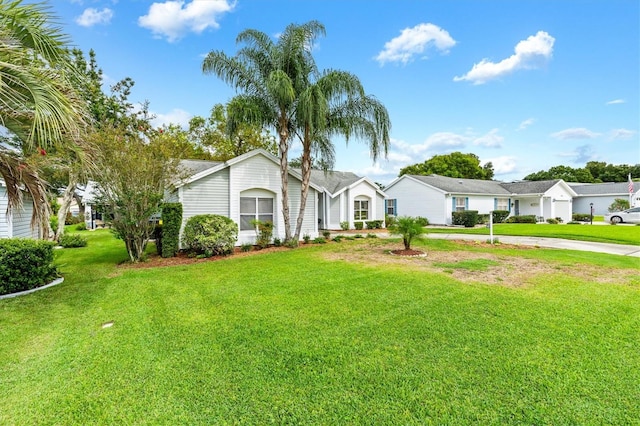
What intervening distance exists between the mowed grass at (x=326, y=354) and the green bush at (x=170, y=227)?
3850 mm

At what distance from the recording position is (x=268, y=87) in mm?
11133

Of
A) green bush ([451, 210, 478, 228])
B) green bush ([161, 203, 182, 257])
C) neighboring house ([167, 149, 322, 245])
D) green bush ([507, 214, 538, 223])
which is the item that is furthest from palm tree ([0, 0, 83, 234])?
green bush ([507, 214, 538, 223])

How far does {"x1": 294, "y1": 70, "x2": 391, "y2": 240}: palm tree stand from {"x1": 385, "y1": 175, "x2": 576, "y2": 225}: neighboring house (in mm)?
13425

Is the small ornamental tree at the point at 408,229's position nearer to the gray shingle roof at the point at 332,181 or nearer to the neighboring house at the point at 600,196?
the gray shingle roof at the point at 332,181

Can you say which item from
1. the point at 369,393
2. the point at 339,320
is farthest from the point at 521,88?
the point at 369,393

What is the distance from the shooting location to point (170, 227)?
10430 millimetres

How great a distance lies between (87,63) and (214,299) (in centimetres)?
2288

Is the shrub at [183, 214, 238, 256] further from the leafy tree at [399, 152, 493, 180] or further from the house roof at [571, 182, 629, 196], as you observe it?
the house roof at [571, 182, 629, 196]

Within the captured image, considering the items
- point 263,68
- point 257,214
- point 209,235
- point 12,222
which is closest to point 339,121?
point 263,68

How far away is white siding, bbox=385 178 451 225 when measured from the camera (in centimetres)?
2408

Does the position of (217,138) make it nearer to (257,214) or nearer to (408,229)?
(257,214)

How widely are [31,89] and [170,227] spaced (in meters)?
6.74

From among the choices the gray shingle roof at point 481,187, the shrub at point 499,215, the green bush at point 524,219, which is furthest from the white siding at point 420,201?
the green bush at point 524,219

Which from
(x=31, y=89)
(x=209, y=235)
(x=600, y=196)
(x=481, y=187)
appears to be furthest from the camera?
(x=600, y=196)
